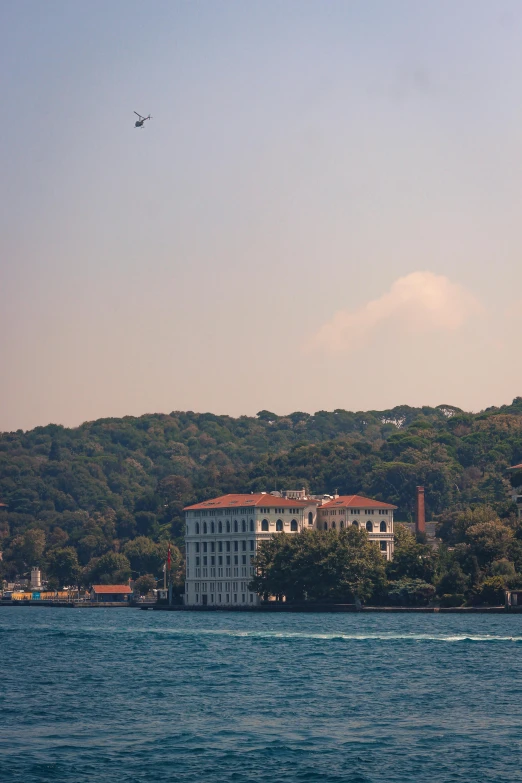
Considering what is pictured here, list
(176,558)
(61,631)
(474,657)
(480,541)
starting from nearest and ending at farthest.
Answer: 1. (474,657)
2. (61,631)
3. (480,541)
4. (176,558)

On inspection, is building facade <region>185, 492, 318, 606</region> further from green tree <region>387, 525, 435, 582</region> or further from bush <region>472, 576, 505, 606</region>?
bush <region>472, 576, 505, 606</region>

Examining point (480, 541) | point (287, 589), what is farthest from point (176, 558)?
point (480, 541)

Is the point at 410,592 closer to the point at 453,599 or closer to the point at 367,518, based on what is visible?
the point at 453,599

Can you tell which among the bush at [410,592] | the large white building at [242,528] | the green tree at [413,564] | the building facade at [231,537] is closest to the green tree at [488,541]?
the green tree at [413,564]

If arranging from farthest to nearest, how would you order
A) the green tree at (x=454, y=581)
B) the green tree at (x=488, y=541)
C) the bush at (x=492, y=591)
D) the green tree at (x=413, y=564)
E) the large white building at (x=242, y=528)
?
the large white building at (x=242, y=528), the green tree at (x=413, y=564), the green tree at (x=488, y=541), the green tree at (x=454, y=581), the bush at (x=492, y=591)

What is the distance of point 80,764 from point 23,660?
133ft

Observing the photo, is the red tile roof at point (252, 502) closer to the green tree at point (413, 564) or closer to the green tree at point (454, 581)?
the green tree at point (413, 564)

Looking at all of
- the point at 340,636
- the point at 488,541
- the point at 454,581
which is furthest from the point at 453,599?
the point at 340,636

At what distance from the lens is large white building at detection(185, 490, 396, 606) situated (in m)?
163

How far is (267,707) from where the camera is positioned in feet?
199

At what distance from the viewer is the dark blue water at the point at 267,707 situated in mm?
46406

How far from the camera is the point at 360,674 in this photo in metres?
74.6

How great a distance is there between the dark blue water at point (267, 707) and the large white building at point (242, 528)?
56533 mm

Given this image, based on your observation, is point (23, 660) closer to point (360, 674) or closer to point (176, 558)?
point (360, 674)
